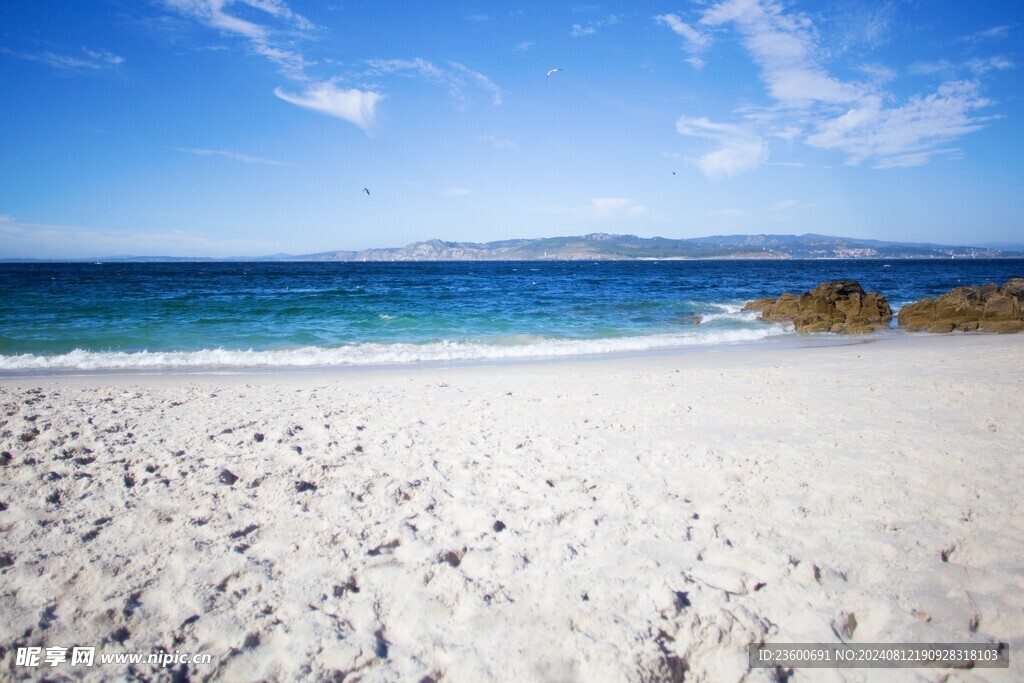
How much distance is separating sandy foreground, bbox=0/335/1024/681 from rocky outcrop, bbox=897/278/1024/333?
42.5 feet

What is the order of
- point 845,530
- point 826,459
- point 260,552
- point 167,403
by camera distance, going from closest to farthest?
1. point 260,552
2. point 845,530
3. point 826,459
4. point 167,403

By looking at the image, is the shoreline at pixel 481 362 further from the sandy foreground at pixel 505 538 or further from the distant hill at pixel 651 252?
the distant hill at pixel 651 252

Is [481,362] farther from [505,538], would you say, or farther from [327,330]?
[505,538]

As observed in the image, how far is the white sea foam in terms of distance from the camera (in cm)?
1068

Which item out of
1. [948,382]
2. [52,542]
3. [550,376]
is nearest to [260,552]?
[52,542]

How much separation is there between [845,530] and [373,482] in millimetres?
3655

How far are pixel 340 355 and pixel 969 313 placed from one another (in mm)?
20885

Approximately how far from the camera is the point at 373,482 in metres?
4.23

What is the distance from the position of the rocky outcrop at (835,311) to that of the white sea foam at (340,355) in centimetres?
407

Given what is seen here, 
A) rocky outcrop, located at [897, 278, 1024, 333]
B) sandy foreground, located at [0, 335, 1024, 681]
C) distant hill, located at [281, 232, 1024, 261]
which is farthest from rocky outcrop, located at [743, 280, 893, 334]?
distant hill, located at [281, 232, 1024, 261]

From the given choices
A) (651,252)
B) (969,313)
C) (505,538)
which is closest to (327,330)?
(505,538)

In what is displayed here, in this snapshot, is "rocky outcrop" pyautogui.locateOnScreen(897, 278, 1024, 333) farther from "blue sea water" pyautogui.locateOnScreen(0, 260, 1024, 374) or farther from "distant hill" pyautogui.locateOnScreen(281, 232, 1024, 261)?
"distant hill" pyautogui.locateOnScreen(281, 232, 1024, 261)

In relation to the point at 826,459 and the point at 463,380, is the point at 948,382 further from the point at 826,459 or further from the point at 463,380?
the point at 463,380

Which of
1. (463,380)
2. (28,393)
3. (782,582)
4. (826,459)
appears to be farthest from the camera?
(463,380)
